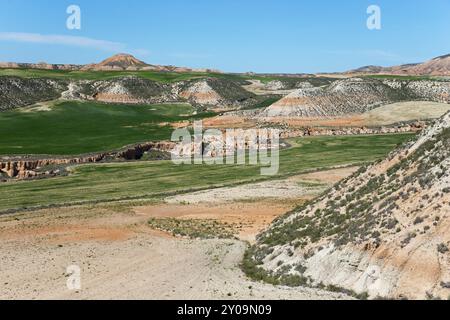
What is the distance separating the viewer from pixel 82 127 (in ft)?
466

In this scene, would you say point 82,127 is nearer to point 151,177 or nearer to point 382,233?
point 151,177

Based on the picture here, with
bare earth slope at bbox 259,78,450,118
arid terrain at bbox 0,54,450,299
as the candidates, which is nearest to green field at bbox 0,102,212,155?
arid terrain at bbox 0,54,450,299

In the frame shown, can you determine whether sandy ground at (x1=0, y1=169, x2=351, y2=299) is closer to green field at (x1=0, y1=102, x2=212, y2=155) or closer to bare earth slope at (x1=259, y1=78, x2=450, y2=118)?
green field at (x1=0, y1=102, x2=212, y2=155)

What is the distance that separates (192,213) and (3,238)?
1757 centimetres

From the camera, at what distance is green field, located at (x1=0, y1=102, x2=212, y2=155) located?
108012mm

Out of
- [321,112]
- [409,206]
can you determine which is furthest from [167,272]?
[321,112]

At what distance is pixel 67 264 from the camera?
34375mm

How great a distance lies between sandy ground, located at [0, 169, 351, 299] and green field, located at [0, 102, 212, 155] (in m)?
53.1
